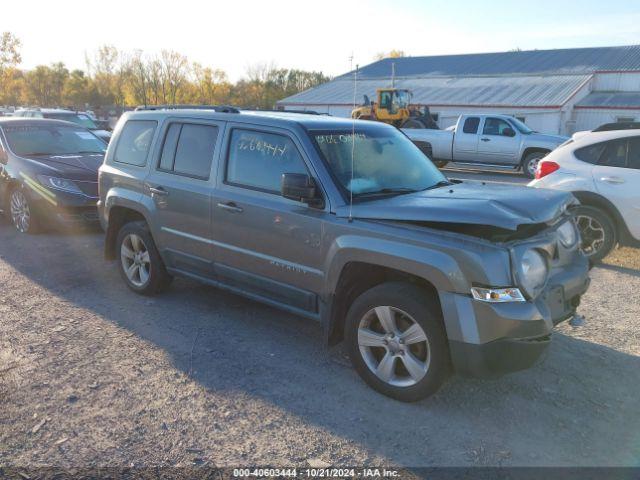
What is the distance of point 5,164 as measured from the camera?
28.1 ft

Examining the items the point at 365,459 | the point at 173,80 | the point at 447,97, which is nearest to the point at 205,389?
the point at 365,459

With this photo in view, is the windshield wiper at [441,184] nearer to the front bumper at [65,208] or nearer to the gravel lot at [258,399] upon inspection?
the gravel lot at [258,399]

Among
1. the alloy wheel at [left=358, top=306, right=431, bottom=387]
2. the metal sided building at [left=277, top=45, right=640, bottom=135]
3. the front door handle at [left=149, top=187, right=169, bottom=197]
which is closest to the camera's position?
the alloy wheel at [left=358, top=306, right=431, bottom=387]

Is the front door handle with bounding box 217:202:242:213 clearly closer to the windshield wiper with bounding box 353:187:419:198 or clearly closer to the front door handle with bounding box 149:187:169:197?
the front door handle with bounding box 149:187:169:197

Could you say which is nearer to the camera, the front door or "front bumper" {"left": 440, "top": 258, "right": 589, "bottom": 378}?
"front bumper" {"left": 440, "top": 258, "right": 589, "bottom": 378}

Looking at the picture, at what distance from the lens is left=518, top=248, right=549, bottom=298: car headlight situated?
10.7 ft

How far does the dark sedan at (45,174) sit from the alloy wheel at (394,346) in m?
5.63

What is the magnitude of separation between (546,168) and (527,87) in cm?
2956

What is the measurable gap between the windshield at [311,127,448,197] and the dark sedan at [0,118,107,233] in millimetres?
4941

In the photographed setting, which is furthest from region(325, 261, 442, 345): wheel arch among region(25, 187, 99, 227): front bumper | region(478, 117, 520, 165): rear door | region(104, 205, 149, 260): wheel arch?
region(478, 117, 520, 165): rear door

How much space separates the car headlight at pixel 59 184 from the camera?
7.89 metres

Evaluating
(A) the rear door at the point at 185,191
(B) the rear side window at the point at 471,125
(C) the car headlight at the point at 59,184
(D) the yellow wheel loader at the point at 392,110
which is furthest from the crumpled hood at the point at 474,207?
(D) the yellow wheel loader at the point at 392,110

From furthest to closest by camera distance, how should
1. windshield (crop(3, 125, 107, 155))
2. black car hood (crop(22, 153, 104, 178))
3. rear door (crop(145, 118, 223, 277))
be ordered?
windshield (crop(3, 125, 107, 155)) < black car hood (crop(22, 153, 104, 178)) < rear door (crop(145, 118, 223, 277))

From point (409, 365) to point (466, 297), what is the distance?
2.12 ft
